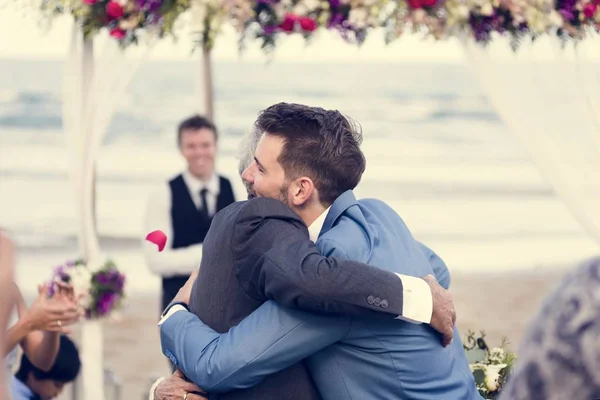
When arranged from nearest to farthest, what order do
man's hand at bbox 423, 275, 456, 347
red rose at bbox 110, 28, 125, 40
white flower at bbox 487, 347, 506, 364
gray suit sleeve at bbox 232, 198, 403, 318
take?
gray suit sleeve at bbox 232, 198, 403, 318, man's hand at bbox 423, 275, 456, 347, white flower at bbox 487, 347, 506, 364, red rose at bbox 110, 28, 125, 40

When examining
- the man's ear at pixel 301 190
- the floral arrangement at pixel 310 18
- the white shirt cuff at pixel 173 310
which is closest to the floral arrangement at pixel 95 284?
the floral arrangement at pixel 310 18

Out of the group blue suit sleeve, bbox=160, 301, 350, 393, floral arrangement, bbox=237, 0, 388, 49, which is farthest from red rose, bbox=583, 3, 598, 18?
blue suit sleeve, bbox=160, 301, 350, 393

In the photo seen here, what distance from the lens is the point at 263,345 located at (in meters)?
2.50

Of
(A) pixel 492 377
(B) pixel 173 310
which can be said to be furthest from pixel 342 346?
(A) pixel 492 377

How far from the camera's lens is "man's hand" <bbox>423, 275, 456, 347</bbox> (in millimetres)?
2586

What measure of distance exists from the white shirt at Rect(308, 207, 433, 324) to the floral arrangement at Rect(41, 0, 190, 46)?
122 inches

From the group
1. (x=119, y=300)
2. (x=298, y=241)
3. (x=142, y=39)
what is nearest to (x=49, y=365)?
(x=119, y=300)

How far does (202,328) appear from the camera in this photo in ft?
8.68

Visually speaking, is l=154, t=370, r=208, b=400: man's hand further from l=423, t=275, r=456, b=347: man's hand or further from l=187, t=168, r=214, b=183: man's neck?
l=187, t=168, r=214, b=183: man's neck

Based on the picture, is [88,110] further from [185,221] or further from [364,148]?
[364,148]

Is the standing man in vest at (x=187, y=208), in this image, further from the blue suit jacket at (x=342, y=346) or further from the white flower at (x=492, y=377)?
the blue suit jacket at (x=342, y=346)

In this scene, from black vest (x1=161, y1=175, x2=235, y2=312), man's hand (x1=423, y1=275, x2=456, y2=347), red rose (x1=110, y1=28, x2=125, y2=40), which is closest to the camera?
man's hand (x1=423, y1=275, x2=456, y2=347)

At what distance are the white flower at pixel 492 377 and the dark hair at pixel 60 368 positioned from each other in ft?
6.75

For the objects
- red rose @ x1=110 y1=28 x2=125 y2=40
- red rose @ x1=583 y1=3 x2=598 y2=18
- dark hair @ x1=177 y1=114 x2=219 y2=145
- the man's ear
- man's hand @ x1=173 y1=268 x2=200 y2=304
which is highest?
red rose @ x1=583 y1=3 x2=598 y2=18
